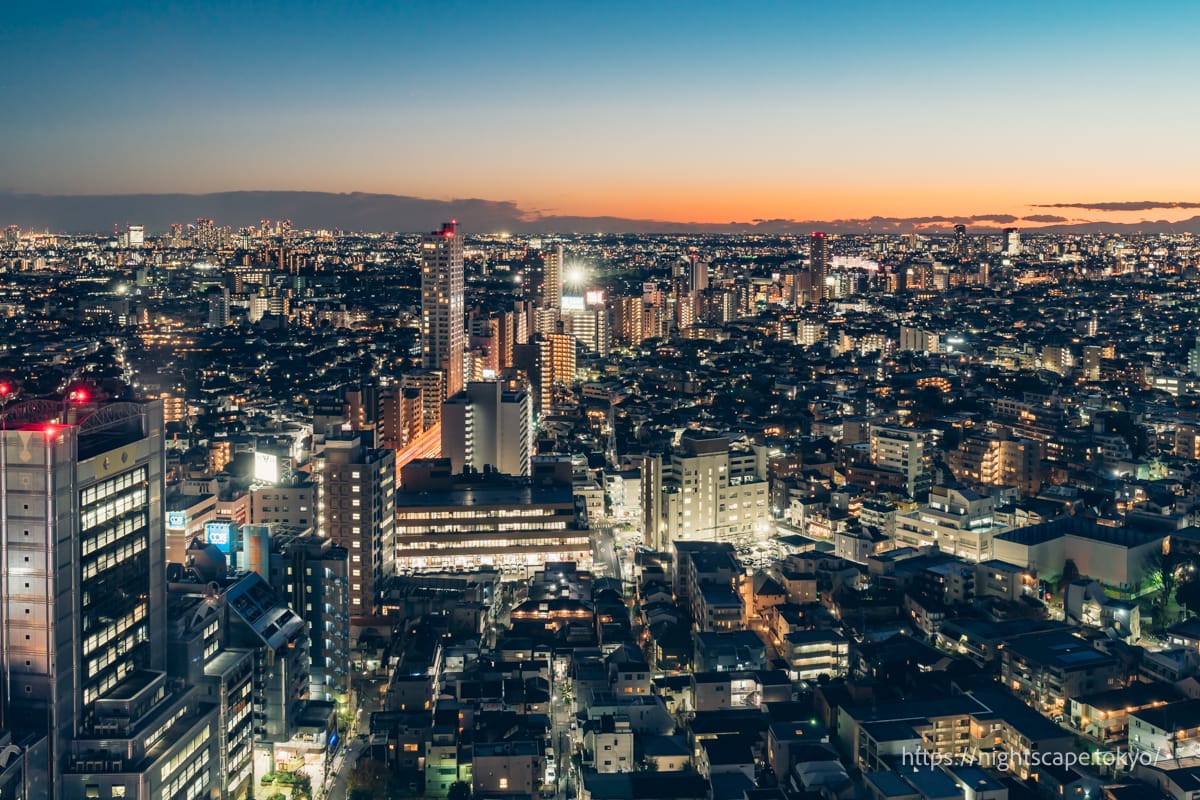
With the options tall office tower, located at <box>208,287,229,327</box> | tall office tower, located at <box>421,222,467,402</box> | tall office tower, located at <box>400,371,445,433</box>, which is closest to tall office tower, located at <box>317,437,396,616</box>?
tall office tower, located at <box>400,371,445,433</box>

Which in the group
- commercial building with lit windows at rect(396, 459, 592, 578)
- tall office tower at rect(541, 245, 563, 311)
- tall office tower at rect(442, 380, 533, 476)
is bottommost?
commercial building with lit windows at rect(396, 459, 592, 578)

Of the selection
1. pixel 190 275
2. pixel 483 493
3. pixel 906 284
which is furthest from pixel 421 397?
pixel 906 284

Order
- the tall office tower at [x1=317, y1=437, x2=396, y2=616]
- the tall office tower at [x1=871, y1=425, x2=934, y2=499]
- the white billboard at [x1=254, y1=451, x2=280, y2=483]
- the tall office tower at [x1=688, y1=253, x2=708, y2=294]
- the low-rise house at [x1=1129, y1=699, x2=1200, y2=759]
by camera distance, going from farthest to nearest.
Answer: the tall office tower at [x1=688, y1=253, x2=708, y2=294], the tall office tower at [x1=871, y1=425, x2=934, y2=499], the white billboard at [x1=254, y1=451, x2=280, y2=483], the tall office tower at [x1=317, y1=437, x2=396, y2=616], the low-rise house at [x1=1129, y1=699, x2=1200, y2=759]

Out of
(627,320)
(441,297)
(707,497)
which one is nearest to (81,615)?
(707,497)

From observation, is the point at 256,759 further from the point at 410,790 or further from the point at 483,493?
the point at 483,493

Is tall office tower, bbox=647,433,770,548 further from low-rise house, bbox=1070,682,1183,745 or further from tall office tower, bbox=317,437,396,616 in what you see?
low-rise house, bbox=1070,682,1183,745

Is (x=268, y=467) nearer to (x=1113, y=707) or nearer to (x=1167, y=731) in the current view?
(x=1113, y=707)

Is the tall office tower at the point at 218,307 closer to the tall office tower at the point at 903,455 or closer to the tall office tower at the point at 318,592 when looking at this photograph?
the tall office tower at the point at 903,455
